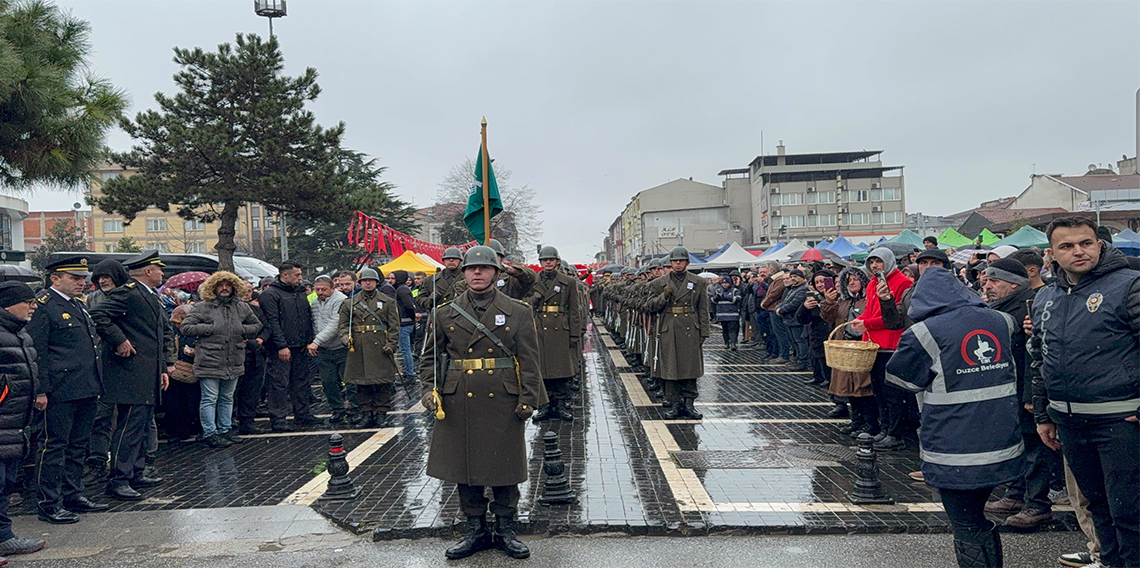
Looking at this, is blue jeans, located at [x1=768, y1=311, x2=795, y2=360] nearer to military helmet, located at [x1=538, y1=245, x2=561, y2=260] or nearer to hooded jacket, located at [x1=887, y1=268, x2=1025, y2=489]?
military helmet, located at [x1=538, y1=245, x2=561, y2=260]

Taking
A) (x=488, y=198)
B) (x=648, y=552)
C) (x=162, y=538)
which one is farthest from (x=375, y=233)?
(x=648, y=552)

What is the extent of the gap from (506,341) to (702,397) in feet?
22.5

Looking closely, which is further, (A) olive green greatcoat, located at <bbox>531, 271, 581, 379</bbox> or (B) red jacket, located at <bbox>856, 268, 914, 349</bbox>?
(A) olive green greatcoat, located at <bbox>531, 271, 581, 379</bbox>

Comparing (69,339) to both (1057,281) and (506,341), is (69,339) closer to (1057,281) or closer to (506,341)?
(506,341)

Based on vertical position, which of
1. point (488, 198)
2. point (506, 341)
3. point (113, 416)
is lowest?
point (113, 416)

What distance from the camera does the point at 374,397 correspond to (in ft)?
32.8

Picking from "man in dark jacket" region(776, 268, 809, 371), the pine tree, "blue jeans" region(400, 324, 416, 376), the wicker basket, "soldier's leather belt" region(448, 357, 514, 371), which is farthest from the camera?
the pine tree

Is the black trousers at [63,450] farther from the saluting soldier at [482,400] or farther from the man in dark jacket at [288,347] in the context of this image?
the saluting soldier at [482,400]

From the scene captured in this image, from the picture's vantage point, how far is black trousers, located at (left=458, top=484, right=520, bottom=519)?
513cm

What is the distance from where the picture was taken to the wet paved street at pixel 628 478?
5.52 meters

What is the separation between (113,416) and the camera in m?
7.24


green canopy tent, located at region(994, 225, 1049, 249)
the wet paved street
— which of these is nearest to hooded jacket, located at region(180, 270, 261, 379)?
the wet paved street

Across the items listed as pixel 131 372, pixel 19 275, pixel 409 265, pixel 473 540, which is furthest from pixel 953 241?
pixel 19 275

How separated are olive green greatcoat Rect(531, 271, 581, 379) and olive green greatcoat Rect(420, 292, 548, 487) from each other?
488 centimetres
